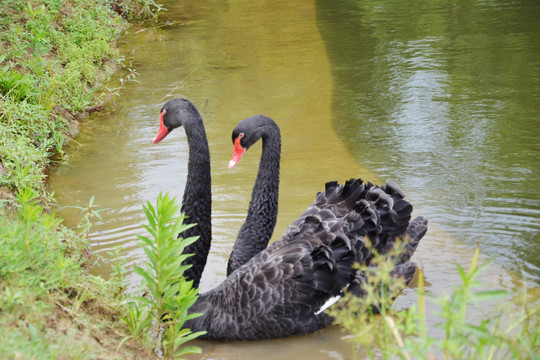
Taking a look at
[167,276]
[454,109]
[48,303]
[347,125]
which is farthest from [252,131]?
[454,109]

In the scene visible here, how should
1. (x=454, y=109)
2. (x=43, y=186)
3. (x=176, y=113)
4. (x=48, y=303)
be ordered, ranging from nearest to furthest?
(x=48, y=303), (x=176, y=113), (x=43, y=186), (x=454, y=109)

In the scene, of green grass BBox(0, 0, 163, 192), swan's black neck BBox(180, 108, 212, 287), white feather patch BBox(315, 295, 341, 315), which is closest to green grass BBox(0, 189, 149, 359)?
swan's black neck BBox(180, 108, 212, 287)

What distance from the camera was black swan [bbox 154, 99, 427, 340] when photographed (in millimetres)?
3971

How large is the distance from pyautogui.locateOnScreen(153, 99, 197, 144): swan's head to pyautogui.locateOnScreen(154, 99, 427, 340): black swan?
19 mm

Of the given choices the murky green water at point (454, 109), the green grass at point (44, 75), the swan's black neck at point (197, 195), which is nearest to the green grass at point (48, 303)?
the swan's black neck at point (197, 195)

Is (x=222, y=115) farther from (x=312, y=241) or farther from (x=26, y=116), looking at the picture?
(x=312, y=241)

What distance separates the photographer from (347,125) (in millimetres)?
7281

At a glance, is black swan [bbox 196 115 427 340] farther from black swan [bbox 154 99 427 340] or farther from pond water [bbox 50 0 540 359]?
pond water [bbox 50 0 540 359]

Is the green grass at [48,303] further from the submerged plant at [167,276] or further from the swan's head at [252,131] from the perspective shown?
the swan's head at [252,131]

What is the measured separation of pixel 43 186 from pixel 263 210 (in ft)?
7.63

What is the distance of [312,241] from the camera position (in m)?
4.09

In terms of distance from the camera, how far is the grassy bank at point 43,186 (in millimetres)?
3109

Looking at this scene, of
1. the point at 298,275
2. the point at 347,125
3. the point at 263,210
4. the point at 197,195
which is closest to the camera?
the point at 298,275

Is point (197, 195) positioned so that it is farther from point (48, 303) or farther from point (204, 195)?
point (48, 303)
